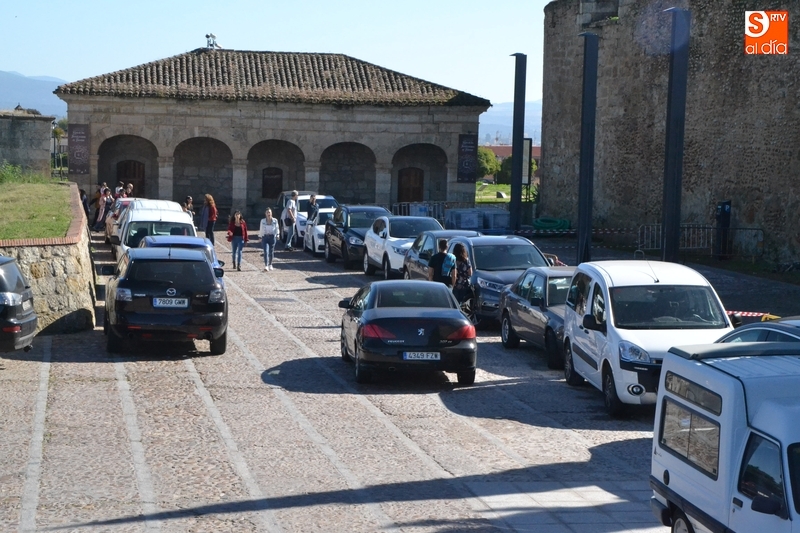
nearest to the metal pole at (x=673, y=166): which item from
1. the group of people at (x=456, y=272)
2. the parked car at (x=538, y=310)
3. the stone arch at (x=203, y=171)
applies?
the parked car at (x=538, y=310)

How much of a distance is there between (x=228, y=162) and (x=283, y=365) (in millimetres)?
33608

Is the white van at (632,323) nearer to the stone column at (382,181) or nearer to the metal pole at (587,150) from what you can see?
the metal pole at (587,150)

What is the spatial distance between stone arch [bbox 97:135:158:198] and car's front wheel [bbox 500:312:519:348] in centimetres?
3171

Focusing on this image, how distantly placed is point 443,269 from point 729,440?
12864mm

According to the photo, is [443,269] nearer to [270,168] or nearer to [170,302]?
[170,302]

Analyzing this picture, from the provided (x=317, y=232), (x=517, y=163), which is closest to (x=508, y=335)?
(x=517, y=163)

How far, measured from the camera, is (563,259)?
106 feet

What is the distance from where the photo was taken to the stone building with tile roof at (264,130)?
45.8 meters

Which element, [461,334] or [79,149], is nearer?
[461,334]

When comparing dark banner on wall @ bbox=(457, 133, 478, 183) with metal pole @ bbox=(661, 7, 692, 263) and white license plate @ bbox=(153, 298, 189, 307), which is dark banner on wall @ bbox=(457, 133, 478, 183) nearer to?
metal pole @ bbox=(661, 7, 692, 263)

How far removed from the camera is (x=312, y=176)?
155 feet

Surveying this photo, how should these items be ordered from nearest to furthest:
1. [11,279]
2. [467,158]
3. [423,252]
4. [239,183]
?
[11,279] < [423,252] < [239,183] < [467,158]

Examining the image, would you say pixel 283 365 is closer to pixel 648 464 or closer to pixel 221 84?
pixel 648 464

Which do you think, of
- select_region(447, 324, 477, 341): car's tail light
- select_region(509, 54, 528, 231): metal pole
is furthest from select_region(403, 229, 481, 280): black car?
select_region(509, 54, 528, 231): metal pole
